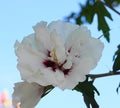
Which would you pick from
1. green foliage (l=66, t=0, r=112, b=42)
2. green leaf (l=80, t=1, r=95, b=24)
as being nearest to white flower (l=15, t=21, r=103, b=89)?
green foliage (l=66, t=0, r=112, b=42)

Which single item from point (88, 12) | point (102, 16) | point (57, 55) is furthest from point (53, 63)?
point (88, 12)

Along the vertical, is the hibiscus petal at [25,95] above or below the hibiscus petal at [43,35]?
below

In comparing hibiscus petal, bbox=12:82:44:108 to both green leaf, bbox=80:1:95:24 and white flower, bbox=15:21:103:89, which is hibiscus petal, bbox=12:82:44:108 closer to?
white flower, bbox=15:21:103:89

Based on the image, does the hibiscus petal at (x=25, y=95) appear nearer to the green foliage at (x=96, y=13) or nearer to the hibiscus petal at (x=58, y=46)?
the hibiscus petal at (x=58, y=46)

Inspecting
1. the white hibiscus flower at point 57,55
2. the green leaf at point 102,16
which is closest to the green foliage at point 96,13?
the green leaf at point 102,16

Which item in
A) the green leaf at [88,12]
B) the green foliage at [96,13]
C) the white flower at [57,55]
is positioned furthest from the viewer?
the green leaf at [88,12]

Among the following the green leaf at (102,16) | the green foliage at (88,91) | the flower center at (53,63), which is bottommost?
the green foliage at (88,91)

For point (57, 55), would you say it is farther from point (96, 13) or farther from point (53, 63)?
point (96, 13)
